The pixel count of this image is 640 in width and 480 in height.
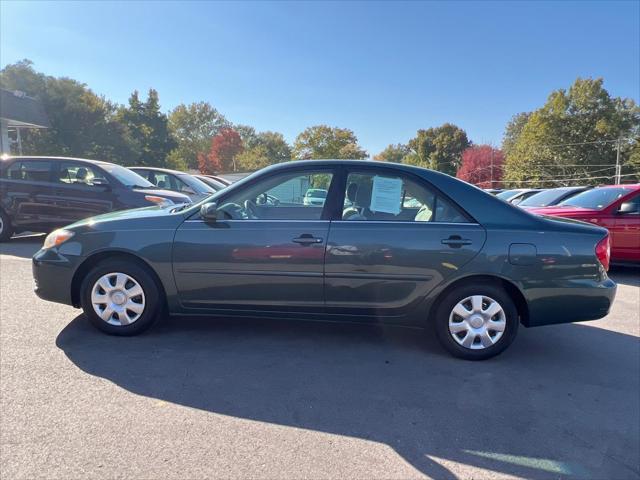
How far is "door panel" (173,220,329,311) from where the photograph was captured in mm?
3562

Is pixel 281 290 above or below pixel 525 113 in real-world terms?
below

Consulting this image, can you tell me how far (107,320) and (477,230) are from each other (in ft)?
10.6

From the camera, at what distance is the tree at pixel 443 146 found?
235ft

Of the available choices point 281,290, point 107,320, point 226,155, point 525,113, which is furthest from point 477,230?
point 525,113

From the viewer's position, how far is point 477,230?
3.51 meters

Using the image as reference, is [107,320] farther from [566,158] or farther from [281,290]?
[566,158]

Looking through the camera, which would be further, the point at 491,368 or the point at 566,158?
the point at 566,158

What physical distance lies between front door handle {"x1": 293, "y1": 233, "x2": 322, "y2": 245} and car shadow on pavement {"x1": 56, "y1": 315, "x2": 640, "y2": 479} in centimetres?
94

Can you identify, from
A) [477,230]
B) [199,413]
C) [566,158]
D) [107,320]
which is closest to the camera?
[199,413]

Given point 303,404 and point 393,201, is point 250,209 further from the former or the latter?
point 303,404

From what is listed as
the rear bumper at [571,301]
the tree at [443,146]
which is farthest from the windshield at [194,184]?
the tree at [443,146]

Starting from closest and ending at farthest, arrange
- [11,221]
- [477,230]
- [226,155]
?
1. [477,230]
2. [11,221]
3. [226,155]

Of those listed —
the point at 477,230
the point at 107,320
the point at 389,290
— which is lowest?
the point at 107,320

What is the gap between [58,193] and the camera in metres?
8.05
